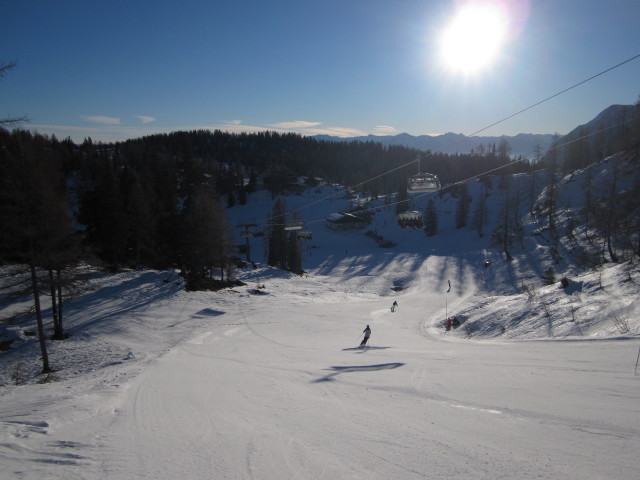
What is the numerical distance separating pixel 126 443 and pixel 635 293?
1641 cm

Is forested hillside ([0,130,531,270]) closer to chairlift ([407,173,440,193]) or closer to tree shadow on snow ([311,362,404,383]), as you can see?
chairlift ([407,173,440,193])

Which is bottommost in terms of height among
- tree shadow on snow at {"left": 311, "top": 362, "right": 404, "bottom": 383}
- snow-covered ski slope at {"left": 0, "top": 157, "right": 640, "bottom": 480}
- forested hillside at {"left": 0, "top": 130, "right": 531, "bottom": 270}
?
tree shadow on snow at {"left": 311, "top": 362, "right": 404, "bottom": 383}

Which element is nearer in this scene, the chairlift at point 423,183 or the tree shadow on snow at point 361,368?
the tree shadow on snow at point 361,368

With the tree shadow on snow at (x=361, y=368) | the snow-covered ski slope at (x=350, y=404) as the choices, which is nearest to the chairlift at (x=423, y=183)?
the snow-covered ski slope at (x=350, y=404)

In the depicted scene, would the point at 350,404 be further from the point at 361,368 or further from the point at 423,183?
the point at 423,183

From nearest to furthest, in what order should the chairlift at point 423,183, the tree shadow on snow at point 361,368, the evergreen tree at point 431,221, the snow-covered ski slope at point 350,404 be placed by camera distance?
the snow-covered ski slope at point 350,404, the tree shadow on snow at point 361,368, the chairlift at point 423,183, the evergreen tree at point 431,221

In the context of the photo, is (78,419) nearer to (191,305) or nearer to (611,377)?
(611,377)

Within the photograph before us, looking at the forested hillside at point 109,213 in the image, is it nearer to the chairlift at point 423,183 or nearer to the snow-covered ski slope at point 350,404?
the chairlift at point 423,183

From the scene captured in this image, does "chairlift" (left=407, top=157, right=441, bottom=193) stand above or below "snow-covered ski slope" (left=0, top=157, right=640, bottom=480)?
above

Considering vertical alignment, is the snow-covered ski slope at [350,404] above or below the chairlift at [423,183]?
below

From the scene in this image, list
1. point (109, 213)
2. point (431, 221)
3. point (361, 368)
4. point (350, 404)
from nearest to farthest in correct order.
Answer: point (350, 404)
point (361, 368)
point (109, 213)
point (431, 221)

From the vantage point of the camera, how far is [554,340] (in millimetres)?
11445

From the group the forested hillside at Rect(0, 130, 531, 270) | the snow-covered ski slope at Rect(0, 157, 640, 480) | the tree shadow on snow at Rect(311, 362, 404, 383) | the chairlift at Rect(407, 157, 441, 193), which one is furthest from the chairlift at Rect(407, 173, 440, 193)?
the tree shadow on snow at Rect(311, 362, 404, 383)

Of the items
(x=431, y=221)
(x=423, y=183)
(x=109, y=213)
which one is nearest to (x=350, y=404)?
(x=423, y=183)
